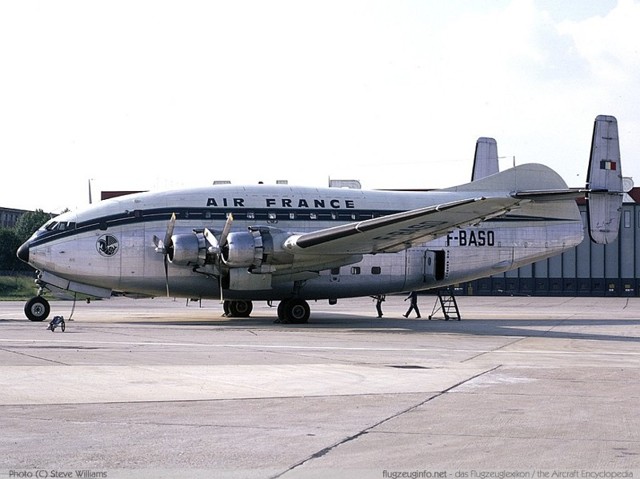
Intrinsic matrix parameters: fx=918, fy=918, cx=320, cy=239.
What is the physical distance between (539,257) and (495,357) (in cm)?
1562

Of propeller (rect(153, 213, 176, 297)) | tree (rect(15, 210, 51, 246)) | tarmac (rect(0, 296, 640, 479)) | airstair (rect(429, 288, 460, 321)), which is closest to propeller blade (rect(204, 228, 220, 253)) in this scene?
propeller (rect(153, 213, 176, 297))

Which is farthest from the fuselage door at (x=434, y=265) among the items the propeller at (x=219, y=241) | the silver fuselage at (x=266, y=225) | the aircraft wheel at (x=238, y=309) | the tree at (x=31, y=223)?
the tree at (x=31, y=223)

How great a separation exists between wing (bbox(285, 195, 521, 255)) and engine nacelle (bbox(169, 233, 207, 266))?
9.22ft

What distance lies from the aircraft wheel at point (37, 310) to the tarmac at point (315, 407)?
6169 millimetres

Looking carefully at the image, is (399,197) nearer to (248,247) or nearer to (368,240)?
(368,240)

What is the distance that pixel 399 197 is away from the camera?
107 feet

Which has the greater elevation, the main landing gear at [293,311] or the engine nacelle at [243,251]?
the engine nacelle at [243,251]

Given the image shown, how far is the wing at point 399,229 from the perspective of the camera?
1000 inches

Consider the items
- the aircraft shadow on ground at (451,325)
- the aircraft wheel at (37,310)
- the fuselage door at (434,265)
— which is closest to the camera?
the aircraft shadow on ground at (451,325)

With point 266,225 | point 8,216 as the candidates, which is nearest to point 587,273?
point 266,225

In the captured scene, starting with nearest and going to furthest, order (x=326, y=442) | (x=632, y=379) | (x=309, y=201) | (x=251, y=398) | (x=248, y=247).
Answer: (x=326, y=442) < (x=251, y=398) < (x=632, y=379) < (x=248, y=247) < (x=309, y=201)

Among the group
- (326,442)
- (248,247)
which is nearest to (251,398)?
(326,442)

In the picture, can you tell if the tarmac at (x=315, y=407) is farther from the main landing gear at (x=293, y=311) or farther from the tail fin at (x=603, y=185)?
the tail fin at (x=603, y=185)

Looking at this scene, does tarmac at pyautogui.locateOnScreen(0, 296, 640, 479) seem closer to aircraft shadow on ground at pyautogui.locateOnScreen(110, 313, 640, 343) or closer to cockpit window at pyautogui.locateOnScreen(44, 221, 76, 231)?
aircraft shadow on ground at pyautogui.locateOnScreen(110, 313, 640, 343)
